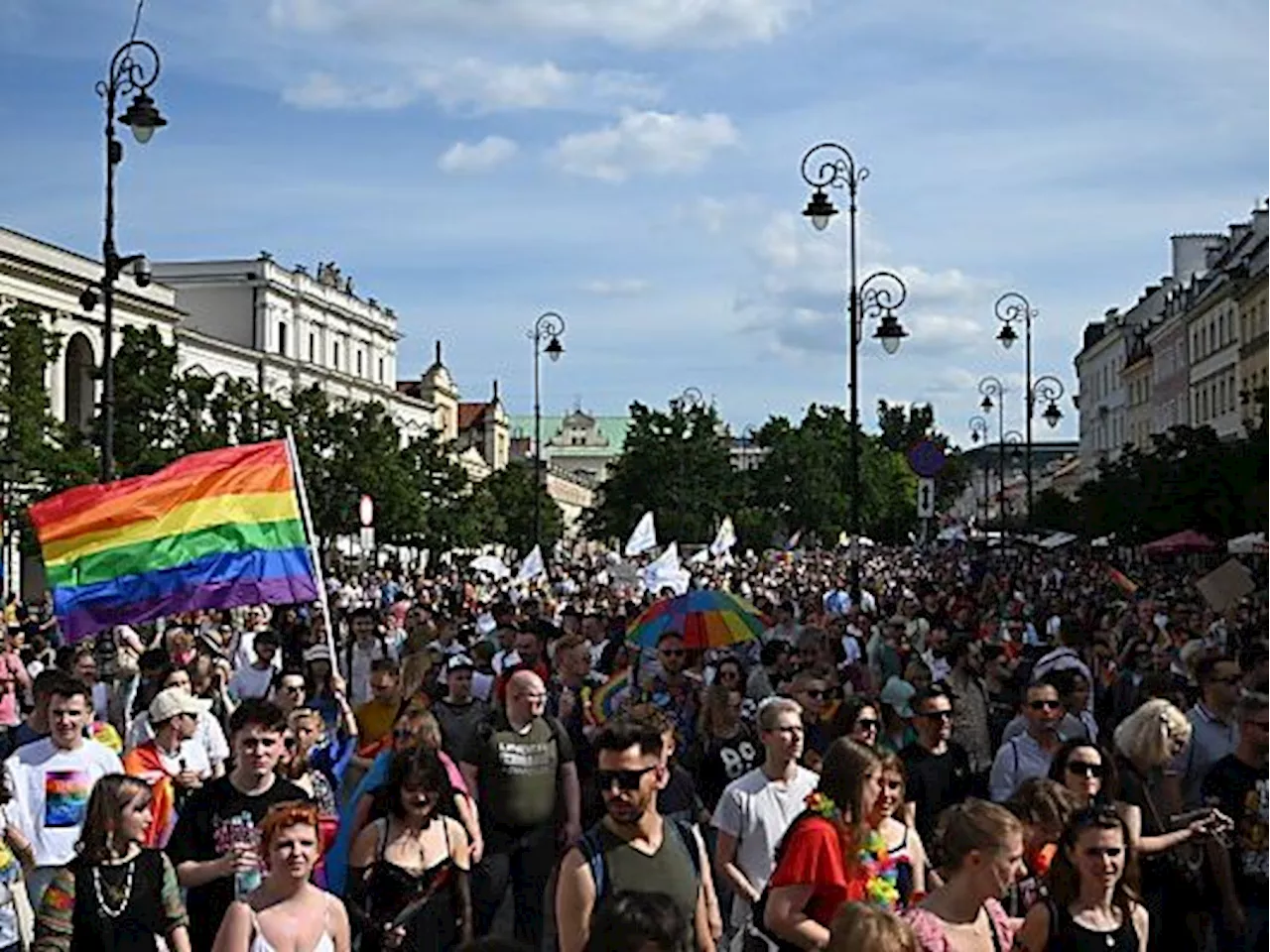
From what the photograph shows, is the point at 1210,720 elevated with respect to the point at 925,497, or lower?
lower

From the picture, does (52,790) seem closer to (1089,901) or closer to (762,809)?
(762,809)

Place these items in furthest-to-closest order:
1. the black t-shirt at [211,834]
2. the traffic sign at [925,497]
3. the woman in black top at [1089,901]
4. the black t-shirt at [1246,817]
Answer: the traffic sign at [925,497] → the black t-shirt at [1246,817] → the black t-shirt at [211,834] → the woman in black top at [1089,901]

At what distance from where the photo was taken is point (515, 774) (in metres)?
9.10

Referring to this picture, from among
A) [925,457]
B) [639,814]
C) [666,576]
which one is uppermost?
[925,457]

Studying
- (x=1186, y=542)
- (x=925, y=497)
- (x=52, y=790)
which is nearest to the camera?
(x=52, y=790)

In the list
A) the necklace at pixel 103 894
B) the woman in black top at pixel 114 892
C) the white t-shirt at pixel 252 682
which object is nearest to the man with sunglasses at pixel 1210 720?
the woman in black top at pixel 114 892

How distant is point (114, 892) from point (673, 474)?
237ft

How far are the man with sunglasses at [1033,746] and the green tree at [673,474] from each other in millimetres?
68442

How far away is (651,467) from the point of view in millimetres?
78688

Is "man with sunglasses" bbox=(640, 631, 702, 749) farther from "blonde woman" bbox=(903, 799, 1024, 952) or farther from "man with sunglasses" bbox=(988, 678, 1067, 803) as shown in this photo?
"blonde woman" bbox=(903, 799, 1024, 952)

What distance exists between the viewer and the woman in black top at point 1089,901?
19.4ft

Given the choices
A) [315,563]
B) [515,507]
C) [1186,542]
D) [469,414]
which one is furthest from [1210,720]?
[469,414]

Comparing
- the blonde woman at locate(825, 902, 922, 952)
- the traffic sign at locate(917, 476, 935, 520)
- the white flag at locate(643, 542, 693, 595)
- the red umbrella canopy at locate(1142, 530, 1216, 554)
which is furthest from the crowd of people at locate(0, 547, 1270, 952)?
the red umbrella canopy at locate(1142, 530, 1216, 554)

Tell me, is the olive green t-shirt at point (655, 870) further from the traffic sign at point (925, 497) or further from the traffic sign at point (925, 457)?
the traffic sign at point (925, 497)
